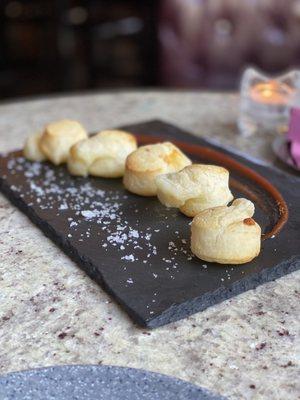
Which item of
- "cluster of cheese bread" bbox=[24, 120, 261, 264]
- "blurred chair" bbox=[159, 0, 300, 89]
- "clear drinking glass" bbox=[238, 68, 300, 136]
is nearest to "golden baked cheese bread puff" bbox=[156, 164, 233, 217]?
"cluster of cheese bread" bbox=[24, 120, 261, 264]

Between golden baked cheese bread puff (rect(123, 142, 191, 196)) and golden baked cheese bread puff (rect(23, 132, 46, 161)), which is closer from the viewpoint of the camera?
golden baked cheese bread puff (rect(123, 142, 191, 196))

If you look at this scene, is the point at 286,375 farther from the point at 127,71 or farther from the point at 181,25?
the point at 127,71

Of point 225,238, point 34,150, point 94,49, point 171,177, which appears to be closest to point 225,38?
point 94,49

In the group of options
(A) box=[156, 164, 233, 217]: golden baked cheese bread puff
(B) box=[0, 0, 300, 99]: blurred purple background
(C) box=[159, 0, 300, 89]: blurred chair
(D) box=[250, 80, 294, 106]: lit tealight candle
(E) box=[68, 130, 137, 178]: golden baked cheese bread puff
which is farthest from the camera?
(B) box=[0, 0, 300, 99]: blurred purple background

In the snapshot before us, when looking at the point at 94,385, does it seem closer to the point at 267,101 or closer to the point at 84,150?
the point at 84,150

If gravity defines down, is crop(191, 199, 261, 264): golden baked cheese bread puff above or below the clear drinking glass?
above

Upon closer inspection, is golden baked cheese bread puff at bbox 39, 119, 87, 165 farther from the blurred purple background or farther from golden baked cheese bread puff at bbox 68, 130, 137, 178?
the blurred purple background
